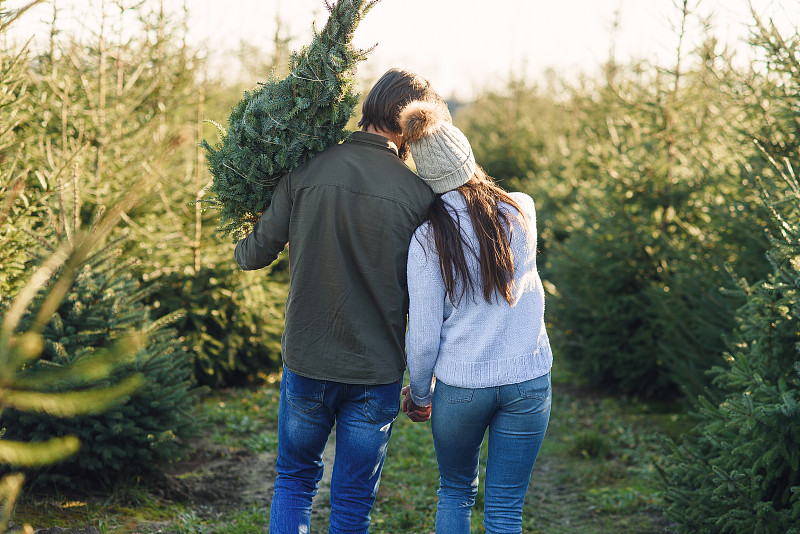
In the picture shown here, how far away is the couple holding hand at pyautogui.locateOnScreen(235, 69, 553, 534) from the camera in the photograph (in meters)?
2.31

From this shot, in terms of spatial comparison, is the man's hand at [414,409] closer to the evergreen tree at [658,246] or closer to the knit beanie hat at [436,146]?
the knit beanie hat at [436,146]

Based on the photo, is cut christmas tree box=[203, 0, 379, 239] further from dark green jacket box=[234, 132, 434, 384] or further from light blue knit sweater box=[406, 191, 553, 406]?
light blue knit sweater box=[406, 191, 553, 406]

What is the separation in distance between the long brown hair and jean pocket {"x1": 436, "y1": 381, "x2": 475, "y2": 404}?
1.05 feet

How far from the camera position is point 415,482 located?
428 centimetres

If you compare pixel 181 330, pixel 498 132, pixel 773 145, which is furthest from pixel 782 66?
pixel 498 132

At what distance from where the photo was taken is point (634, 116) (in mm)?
7062

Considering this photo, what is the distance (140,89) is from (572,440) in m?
4.72

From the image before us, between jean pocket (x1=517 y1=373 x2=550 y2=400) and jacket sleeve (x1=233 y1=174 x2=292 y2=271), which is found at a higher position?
jacket sleeve (x1=233 y1=174 x2=292 y2=271)

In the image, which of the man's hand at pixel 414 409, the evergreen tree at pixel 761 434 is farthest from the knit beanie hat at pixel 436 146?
the evergreen tree at pixel 761 434

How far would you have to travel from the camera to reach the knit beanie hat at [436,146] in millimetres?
2299

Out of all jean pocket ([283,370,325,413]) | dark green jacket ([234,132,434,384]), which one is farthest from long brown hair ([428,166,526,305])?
jean pocket ([283,370,325,413])

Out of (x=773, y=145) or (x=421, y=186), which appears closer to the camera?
(x=421, y=186)

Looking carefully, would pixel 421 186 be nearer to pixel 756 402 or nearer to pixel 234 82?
pixel 756 402

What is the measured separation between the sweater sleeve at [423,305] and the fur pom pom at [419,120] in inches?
13.0
